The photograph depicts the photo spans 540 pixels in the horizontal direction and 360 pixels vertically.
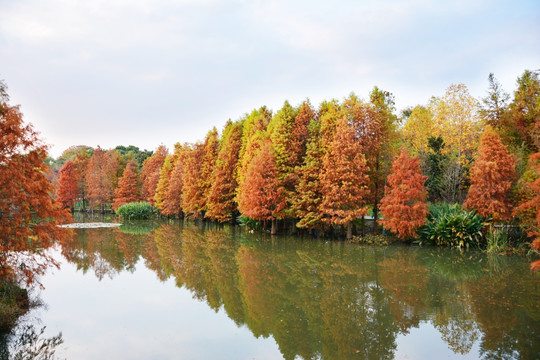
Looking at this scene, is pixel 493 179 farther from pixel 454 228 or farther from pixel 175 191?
pixel 175 191

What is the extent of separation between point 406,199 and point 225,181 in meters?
16.8

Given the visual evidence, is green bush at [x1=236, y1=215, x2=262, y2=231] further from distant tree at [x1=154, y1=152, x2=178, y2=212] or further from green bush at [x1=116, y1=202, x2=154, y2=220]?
green bush at [x1=116, y1=202, x2=154, y2=220]

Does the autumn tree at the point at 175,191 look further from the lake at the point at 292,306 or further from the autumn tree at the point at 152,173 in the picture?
the lake at the point at 292,306

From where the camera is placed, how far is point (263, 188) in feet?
80.5

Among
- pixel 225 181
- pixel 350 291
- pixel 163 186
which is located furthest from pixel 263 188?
pixel 163 186

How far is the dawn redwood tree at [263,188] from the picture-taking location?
24.1 meters

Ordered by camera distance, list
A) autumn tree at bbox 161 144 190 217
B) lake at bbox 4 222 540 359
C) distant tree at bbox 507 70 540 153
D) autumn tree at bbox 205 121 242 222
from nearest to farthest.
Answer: lake at bbox 4 222 540 359, distant tree at bbox 507 70 540 153, autumn tree at bbox 205 121 242 222, autumn tree at bbox 161 144 190 217

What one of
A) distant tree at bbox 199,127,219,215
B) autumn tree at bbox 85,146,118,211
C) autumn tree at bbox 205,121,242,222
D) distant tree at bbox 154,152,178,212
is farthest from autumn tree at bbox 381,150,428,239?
autumn tree at bbox 85,146,118,211

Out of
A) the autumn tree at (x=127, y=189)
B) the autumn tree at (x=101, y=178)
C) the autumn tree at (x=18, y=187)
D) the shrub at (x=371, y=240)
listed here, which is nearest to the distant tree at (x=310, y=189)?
the shrub at (x=371, y=240)

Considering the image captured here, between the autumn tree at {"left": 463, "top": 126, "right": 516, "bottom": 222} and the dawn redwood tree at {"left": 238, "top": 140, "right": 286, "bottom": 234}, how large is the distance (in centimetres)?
1163

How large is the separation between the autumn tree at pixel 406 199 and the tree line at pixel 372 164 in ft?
0.18

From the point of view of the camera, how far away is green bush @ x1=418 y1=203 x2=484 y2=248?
1947cm

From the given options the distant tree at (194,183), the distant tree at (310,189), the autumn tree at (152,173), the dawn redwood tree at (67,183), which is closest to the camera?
the distant tree at (310,189)

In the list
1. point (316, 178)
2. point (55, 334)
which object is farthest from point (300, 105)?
point (55, 334)
